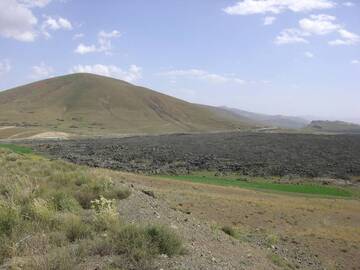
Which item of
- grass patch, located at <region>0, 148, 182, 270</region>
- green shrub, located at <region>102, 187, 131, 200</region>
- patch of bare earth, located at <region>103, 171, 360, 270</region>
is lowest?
patch of bare earth, located at <region>103, 171, 360, 270</region>

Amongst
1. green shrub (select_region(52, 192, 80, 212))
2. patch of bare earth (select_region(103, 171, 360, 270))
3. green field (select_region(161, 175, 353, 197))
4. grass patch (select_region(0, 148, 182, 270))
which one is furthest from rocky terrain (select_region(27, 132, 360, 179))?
grass patch (select_region(0, 148, 182, 270))

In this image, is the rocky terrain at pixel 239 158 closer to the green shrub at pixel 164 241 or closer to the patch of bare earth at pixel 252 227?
the patch of bare earth at pixel 252 227

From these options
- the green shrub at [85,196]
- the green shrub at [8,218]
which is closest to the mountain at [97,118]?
the green shrub at [85,196]

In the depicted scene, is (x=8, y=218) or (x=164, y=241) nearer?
(x=164, y=241)

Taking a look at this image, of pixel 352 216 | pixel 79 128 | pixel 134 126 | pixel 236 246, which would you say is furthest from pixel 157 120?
pixel 236 246

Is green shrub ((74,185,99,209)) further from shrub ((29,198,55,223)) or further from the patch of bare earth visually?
shrub ((29,198,55,223))

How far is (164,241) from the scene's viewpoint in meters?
9.54

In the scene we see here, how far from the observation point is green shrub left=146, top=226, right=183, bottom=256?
942 centimetres

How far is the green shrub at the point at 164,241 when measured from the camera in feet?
30.9

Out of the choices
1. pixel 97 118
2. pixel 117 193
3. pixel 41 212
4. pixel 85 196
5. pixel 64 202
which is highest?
pixel 97 118

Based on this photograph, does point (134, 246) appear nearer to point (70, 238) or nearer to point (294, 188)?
point (70, 238)

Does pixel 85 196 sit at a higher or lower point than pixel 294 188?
higher

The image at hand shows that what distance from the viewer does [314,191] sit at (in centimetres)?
4147

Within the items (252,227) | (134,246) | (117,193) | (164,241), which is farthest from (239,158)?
(134,246)
